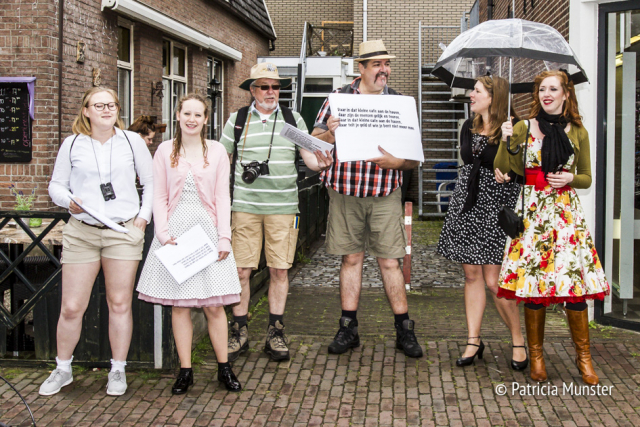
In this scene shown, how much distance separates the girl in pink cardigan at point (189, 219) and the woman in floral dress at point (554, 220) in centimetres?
180

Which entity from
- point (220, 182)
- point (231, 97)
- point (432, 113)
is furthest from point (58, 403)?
point (432, 113)

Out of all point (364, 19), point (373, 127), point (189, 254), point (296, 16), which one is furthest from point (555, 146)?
point (296, 16)

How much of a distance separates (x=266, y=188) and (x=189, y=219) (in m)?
0.81

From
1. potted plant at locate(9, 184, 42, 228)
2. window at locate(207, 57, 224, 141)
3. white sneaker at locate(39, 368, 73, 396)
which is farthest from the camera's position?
window at locate(207, 57, 224, 141)

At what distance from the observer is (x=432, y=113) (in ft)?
56.4

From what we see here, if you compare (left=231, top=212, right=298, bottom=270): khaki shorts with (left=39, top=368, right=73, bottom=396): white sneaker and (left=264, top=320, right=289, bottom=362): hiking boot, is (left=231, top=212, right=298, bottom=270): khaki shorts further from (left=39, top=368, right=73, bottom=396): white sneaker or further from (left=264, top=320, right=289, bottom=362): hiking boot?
(left=39, top=368, right=73, bottom=396): white sneaker

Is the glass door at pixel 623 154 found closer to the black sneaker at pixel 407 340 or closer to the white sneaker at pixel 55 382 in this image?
the black sneaker at pixel 407 340

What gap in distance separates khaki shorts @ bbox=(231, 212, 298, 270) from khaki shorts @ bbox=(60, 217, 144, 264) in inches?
33.8

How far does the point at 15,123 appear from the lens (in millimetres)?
7941

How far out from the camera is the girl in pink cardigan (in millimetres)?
4109

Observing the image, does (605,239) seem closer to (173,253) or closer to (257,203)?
(257,203)

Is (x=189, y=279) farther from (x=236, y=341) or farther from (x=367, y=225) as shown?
(x=367, y=225)

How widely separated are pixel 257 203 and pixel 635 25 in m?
3.56

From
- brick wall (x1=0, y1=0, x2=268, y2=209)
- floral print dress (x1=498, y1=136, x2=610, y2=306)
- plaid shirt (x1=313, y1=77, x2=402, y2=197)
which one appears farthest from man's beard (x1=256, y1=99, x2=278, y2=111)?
brick wall (x1=0, y1=0, x2=268, y2=209)
